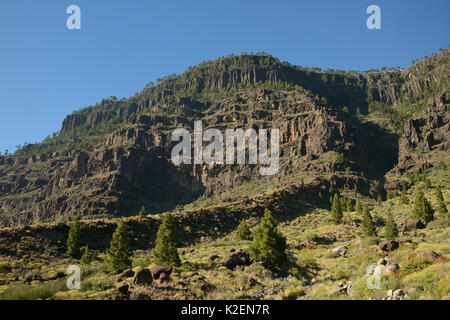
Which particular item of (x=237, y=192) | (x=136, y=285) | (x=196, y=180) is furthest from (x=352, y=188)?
(x=136, y=285)

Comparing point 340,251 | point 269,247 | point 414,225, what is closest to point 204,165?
point 414,225

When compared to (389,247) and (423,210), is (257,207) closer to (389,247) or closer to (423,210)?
(423,210)

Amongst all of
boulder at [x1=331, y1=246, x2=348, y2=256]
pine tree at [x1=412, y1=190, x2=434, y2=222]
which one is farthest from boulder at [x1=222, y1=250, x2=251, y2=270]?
pine tree at [x1=412, y1=190, x2=434, y2=222]

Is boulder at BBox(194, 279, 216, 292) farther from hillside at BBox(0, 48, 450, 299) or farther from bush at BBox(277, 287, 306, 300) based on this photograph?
bush at BBox(277, 287, 306, 300)

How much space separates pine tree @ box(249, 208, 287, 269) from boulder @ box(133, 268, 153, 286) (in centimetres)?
1371

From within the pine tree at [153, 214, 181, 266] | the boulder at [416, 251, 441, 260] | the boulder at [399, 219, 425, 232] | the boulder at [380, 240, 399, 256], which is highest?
the boulder at [416, 251, 441, 260]

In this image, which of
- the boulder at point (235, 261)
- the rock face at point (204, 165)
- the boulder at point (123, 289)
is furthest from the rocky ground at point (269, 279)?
the rock face at point (204, 165)

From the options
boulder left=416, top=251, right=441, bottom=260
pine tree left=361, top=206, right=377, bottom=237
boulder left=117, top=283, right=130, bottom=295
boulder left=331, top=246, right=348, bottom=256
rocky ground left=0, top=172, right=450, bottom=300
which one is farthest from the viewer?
pine tree left=361, top=206, right=377, bottom=237

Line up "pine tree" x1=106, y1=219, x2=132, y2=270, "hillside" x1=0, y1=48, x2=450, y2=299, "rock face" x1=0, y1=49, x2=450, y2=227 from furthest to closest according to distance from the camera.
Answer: "rock face" x1=0, y1=49, x2=450, y2=227 < "pine tree" x1=106, y1=219, x2=132, y2=270 < "hillside" x1=0, y1=48, x2=450, y2=299

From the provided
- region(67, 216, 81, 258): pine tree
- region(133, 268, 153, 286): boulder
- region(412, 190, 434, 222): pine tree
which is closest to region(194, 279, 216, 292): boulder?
region(133, 268, 153, 286): boulder

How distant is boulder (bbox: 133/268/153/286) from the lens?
23323 mm

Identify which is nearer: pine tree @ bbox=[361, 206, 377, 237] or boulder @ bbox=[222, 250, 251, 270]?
boulder @ bbox=[222, 250, 251, 270]

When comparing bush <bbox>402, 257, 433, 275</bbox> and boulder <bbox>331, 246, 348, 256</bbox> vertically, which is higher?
bush <bbox>402, 257, 433, 275</bbox>

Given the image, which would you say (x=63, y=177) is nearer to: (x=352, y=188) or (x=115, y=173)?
(x=115, y=173)
